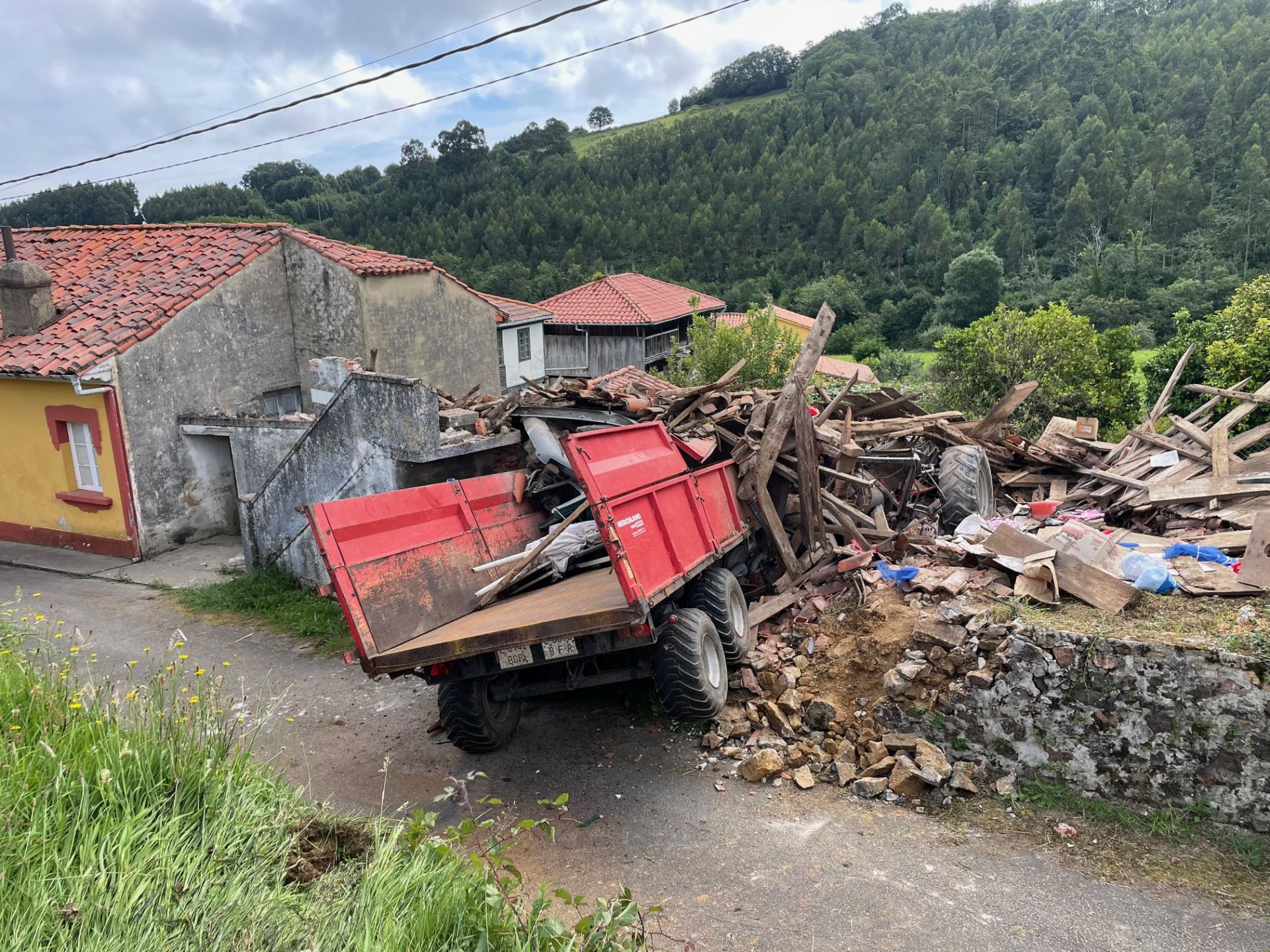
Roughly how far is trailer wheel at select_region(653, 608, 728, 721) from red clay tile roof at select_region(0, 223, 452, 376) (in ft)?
33.3

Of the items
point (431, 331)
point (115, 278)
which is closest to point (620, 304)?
point (431, 331)

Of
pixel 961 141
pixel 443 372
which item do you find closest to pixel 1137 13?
pixel 961 141

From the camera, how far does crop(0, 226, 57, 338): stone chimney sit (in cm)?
1352

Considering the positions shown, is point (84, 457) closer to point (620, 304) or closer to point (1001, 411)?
point (1001, 411)

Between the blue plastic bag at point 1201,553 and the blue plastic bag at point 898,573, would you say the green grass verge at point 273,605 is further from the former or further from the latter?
the blue plastic bag at point 1201,553

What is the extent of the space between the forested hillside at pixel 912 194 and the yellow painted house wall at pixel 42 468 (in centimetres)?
3557

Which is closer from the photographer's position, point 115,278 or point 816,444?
point 816,444

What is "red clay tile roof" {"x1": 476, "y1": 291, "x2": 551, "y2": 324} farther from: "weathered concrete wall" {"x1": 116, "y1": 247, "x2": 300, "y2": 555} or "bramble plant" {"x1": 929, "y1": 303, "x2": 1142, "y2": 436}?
"bramble plant" {"x1": 929, "y1": 303, "x2": 1142, "y2": 436}

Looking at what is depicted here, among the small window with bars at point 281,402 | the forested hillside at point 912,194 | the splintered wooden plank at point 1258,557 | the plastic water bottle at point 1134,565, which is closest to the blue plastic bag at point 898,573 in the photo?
the plastic water bottle at point 1134,565

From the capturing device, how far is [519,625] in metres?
5.58

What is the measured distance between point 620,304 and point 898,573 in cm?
3282

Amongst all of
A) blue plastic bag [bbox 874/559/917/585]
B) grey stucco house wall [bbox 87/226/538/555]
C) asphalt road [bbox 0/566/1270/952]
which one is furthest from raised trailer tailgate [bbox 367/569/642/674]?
grey stucco house wall [bbox 87/226/538/555]

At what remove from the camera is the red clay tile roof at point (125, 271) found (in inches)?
495

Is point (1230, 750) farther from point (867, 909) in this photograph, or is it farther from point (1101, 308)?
point (1101, 308)
